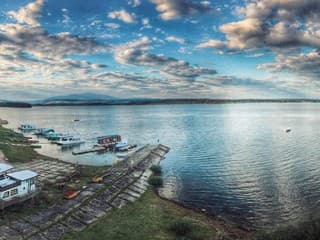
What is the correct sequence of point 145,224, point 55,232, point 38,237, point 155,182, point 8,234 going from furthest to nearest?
point 155,182
point 145,224
point 55,232
point 38,237
point 8,234

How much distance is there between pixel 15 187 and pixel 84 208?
8.06m

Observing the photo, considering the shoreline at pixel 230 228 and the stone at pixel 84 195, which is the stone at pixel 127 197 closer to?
the stone at pixel 84 195

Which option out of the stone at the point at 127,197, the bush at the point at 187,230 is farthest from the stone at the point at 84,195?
the bush at the point at 187,230

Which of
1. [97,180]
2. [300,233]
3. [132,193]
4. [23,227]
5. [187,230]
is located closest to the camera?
[300,233]

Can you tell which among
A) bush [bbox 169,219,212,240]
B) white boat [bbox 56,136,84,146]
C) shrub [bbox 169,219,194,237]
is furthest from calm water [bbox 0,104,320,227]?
shrub [bbox 169,219,194,237]

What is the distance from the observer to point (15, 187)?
32750mm

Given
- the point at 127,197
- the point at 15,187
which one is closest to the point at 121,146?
the point at 127,197

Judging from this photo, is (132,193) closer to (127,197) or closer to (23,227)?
(127,197)

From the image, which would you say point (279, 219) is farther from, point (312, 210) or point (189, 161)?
point (189, 161)

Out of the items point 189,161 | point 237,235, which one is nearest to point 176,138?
point 189,161

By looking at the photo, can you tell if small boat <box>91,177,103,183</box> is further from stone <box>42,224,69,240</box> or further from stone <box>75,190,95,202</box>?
stone <box>42,224,69,240</box>

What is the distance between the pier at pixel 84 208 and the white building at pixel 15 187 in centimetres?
285

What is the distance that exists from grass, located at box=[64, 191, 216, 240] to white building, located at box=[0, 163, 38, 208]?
29.4 ft

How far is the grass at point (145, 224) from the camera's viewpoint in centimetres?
2745
